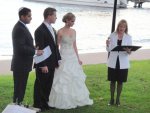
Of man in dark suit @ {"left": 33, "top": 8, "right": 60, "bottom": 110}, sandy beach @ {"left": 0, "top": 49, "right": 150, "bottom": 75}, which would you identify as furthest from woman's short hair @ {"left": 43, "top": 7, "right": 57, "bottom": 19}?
sandy beach @ {"left": 0, "top": 49, "right": 150, "bottom": 75}

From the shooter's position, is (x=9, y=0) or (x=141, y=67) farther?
(x=9, y=0)

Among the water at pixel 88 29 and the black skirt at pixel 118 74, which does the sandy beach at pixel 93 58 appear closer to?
the water at pixel 88 29

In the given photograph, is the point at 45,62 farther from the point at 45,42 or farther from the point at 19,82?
the point at 19,82

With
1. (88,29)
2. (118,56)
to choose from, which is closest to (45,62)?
(118,56)

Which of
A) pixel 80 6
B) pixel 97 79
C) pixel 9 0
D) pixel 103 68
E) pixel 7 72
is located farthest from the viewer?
pixel 9 0

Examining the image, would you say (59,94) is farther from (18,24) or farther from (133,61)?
(133,61)

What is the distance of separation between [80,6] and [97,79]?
48172 mm

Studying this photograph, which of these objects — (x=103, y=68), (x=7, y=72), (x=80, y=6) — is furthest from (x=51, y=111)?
(x=80, y=6)

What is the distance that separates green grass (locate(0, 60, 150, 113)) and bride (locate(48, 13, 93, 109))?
0.19m

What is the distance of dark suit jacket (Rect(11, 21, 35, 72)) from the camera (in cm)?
674

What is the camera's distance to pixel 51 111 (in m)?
7.72

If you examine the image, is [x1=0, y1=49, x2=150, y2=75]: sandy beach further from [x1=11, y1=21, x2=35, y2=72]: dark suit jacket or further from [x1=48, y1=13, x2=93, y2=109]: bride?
[x1=11, y1=21, x2=35, y2=72]: dark suit jacket

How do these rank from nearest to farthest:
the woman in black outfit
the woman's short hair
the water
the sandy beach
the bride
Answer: the woman's short hair
the bride
the woman in black outfit
the sandy beach
the water

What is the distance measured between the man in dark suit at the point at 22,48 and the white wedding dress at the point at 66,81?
86 centimetres
